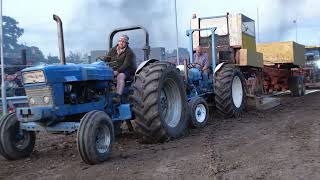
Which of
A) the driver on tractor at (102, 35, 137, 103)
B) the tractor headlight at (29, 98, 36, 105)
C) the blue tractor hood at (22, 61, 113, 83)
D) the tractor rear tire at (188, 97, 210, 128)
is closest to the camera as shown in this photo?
the blue tractor hood at (22, 61, 113, 83)

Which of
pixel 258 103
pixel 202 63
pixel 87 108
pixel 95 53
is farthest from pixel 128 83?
pixel 258 103

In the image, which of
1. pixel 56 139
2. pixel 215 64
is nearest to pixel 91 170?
pixel 56 139

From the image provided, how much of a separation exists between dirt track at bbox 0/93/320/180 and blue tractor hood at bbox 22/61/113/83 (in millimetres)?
1153

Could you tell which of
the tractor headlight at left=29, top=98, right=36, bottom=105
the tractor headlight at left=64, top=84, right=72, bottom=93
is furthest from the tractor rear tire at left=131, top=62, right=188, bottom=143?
the tractor headlight at left=29, top=98, right=36, bottom=105

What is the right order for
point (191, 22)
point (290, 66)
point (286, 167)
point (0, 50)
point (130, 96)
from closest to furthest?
point (286, 167) < point (130, 96) < point (0, 50) < point (191, 22) < point (290, 66)

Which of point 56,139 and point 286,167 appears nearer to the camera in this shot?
point 286,167

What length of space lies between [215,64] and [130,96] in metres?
4.65

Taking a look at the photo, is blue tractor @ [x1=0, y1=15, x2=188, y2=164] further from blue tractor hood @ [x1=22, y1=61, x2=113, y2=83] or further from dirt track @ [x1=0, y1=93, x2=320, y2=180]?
dirt track @ [x1=0, y1=93, x2=320, y2=180]

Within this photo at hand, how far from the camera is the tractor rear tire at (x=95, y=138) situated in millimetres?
6566

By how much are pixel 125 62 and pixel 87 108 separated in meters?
1.28

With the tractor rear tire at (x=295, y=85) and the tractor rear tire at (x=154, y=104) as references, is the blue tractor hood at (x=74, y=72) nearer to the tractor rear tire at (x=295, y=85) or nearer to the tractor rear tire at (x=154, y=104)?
the tractor rear tire at (x=154, y=104)

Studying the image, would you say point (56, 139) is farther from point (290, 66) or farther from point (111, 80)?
point (290, 66)

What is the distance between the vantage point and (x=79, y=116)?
303 inches

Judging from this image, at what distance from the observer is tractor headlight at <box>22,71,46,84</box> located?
7062 mm
